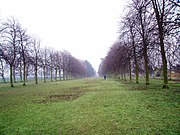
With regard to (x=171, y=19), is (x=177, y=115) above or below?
below

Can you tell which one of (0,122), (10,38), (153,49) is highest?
(10,38)

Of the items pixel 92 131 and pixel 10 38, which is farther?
pixel 10 38

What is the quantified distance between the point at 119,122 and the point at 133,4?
2077cm

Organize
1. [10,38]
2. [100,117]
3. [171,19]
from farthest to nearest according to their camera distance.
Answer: [10,38] → [171,19] → [100,117]

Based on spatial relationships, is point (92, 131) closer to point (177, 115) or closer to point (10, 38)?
point (177, 115)

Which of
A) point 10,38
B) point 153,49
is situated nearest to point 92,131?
point 153,49

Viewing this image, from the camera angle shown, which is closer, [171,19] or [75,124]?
[75,124]

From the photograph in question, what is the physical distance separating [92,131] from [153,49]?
1752 centimetres

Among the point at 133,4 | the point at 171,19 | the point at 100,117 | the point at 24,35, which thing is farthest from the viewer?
the point at 24,35

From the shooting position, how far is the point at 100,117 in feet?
25.0

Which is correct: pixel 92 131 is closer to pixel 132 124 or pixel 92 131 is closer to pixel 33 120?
pixel 132 124

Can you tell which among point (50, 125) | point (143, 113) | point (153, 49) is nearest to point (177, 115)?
point (143, 113)

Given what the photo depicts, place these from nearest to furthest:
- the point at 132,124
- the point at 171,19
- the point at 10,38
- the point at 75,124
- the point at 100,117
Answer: the point at 132,124 → the point at 75,124 → the point at 100,117 → the point at 171,19 → the point at 10,38

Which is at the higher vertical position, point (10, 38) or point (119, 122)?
point (10, 38)
